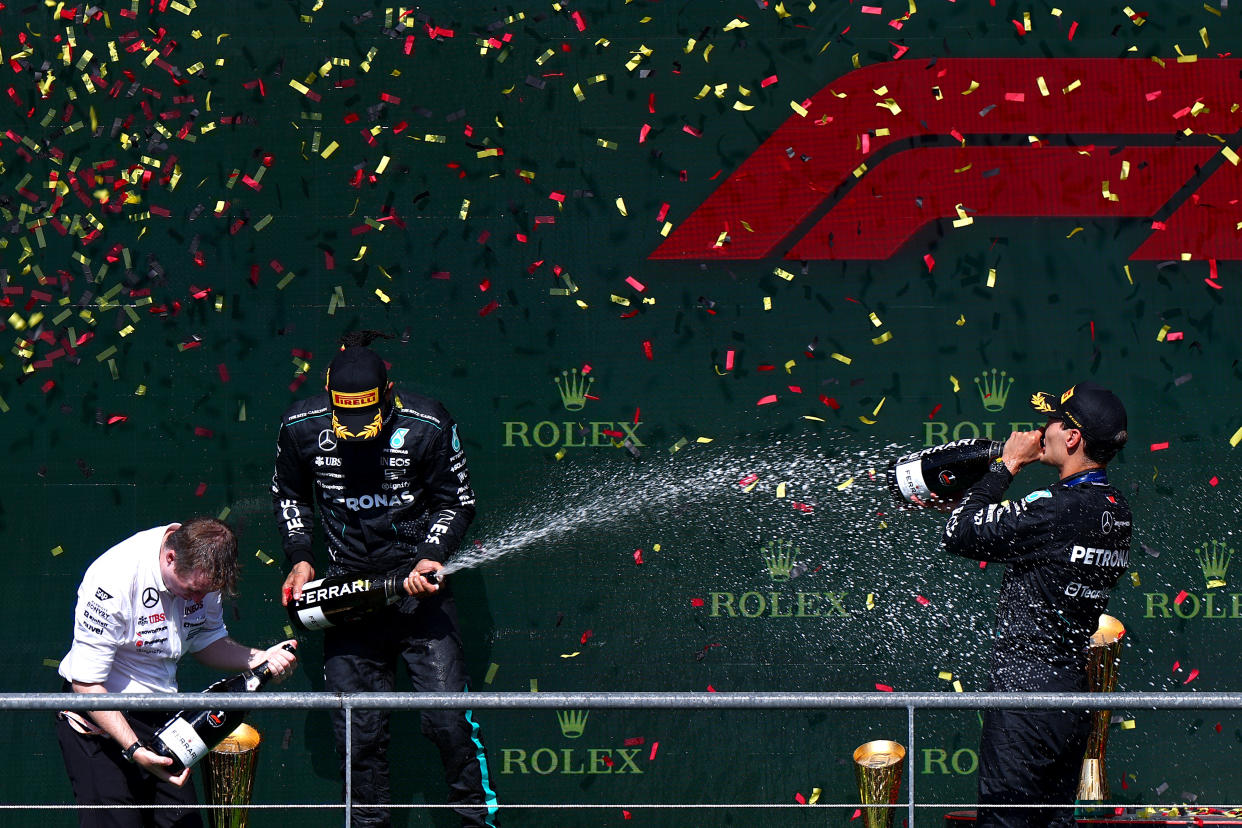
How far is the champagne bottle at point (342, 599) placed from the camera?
16.4ft

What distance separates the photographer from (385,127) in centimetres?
561

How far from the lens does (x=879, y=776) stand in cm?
513

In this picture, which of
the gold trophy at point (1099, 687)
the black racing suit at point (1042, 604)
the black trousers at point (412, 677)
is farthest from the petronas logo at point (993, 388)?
the black trousers at point (412, 677)

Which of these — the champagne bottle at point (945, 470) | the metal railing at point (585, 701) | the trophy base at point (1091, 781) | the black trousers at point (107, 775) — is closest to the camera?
the metal railing at point (585, 701)

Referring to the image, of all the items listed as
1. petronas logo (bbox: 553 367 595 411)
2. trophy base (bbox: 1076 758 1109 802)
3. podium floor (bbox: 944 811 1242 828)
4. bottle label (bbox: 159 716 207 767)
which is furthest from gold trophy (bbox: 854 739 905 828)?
Result: bottle label (bbox: 159 716 207 767)

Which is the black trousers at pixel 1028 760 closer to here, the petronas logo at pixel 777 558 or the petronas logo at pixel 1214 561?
the petronas logo at pixel 777 558

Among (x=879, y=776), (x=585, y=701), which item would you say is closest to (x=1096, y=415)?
(x=879, y=776)

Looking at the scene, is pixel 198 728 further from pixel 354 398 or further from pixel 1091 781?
pixel 1091 781

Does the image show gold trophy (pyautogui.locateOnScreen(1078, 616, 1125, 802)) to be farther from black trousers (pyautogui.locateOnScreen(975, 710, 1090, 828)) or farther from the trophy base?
black trousers (pyautogui.locateOnScreen(975, 710, 1090, 828))

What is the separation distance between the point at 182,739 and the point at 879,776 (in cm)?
237

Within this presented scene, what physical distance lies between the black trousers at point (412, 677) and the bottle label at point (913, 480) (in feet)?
5.56

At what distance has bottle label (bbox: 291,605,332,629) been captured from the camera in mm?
5062

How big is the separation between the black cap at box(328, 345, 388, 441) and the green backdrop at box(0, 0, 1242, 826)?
23.8 inches

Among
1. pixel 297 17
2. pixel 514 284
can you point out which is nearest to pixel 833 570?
pixel 514 284
